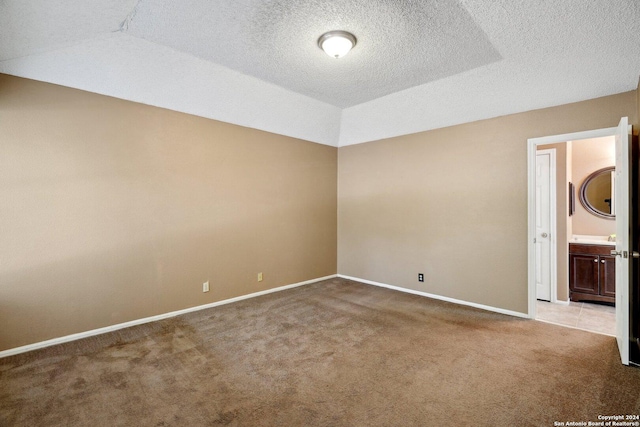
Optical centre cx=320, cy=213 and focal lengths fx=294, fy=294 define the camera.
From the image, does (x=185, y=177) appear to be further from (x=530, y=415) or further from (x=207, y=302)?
(x=530, y=415)

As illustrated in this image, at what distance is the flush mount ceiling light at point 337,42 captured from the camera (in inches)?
97.2

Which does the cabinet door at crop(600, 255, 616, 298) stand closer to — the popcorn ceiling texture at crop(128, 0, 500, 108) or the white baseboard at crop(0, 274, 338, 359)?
the popcorn ceiling texture at crop(128, 0, 500, 108)

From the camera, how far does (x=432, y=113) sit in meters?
4.05

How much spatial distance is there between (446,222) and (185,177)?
3620 millimetres

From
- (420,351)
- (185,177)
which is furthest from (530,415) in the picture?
(185,177)

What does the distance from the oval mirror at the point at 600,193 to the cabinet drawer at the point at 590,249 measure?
788 millimetres

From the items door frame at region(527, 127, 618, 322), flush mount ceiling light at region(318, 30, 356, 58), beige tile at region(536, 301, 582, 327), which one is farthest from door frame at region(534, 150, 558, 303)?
flush mount ceiling light at region(318, 30, 356, 58)

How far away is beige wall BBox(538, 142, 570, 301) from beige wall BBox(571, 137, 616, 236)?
801mm

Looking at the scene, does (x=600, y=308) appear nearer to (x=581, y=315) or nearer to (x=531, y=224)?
(x=581, y=315)

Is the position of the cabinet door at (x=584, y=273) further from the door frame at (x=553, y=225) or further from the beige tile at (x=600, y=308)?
the door frame at (x=553, y=225)

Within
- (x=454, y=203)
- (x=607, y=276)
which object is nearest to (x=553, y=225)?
(x=607, y=276)

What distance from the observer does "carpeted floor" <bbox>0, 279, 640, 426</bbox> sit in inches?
75.0

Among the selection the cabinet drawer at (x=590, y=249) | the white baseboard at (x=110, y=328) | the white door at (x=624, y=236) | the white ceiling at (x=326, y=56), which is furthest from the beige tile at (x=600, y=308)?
the white baseboard at (x=110, y=328)

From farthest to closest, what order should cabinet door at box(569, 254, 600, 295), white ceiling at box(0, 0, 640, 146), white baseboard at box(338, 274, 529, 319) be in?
cabinet door at box(569, 254, 600, 295)
white baseboard at box(338, 274, 529, 319)
white ceiling at box(0, 0, 640, 146)
